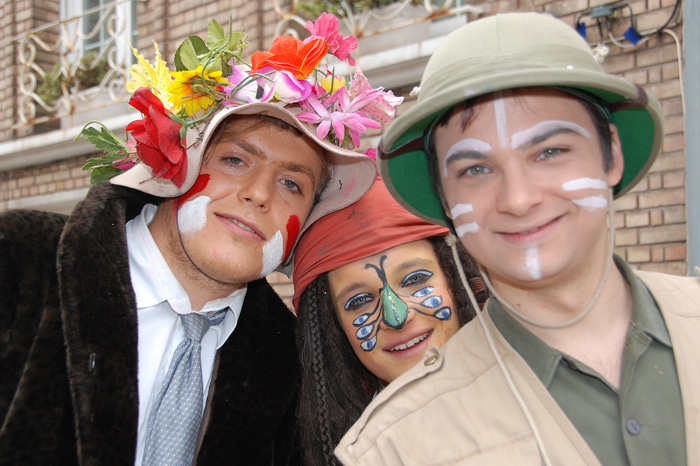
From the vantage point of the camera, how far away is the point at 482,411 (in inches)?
58.2

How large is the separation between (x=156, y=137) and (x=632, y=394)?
5.58ft

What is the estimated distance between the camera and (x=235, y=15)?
17.7 feet

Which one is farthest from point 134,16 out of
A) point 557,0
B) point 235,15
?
point 557,0

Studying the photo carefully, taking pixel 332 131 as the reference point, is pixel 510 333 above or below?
below

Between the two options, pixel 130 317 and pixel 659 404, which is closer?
pixel 659 404

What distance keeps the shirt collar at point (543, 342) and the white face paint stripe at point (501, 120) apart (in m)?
0.44

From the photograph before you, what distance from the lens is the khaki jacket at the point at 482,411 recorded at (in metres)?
1.36

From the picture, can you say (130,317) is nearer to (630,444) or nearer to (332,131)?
(332,131)

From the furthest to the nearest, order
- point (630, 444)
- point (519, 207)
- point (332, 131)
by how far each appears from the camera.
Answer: point (332, 131), point (519, 207), point (630, 444)

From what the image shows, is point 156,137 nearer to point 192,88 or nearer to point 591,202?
point 192,88

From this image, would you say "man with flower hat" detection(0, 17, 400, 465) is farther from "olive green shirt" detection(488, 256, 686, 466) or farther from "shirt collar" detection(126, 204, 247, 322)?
"olive green shirt" detection(488, 256, 686, 466)

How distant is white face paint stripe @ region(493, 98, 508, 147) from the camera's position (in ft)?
4.97

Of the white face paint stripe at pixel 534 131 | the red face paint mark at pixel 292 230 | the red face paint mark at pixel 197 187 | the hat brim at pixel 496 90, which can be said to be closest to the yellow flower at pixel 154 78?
the red face paint mark at pixel 197 187

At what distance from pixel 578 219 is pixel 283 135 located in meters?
1.35
